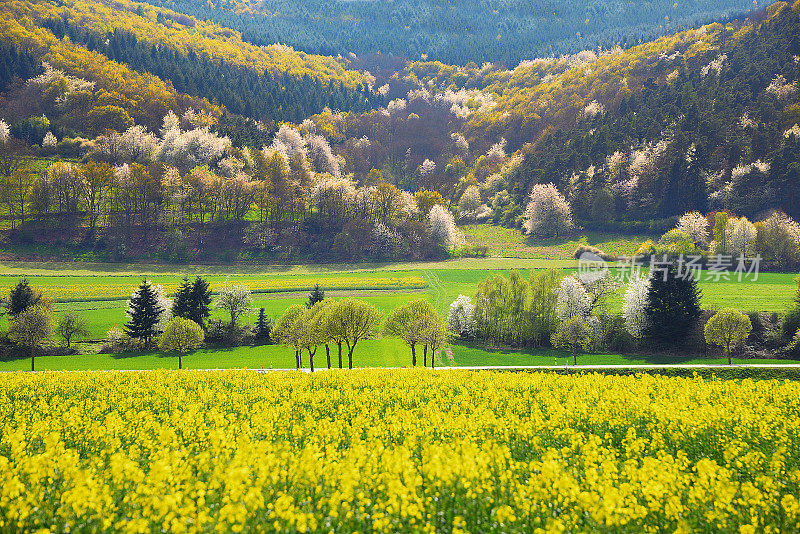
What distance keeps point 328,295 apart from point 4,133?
3926 inches

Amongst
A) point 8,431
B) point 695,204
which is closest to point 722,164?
point 695,204

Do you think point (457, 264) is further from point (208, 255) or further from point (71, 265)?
point (71, 265)

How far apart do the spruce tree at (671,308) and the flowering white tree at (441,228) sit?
58.9 metres

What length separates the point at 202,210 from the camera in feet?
319

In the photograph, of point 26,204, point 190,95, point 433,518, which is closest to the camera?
point 433,518

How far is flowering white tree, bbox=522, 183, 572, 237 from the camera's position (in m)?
112

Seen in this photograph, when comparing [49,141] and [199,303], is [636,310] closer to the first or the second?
[199,303]

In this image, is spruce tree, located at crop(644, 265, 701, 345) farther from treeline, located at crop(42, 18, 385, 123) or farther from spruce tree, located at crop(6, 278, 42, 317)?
treeline, located at crop(42, 18, 385, 123)

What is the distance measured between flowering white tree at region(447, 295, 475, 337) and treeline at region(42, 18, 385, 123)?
124112mm

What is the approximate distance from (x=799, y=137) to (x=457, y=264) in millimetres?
83063

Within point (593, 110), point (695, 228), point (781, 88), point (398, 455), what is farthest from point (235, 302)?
point (781, 88)

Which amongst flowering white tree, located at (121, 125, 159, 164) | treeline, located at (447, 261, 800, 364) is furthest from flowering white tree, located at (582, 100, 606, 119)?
flowering white tree, located at (121, 125, 159, 164)

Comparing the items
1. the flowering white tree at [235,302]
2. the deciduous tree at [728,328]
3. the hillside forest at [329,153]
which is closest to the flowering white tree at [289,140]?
the hillside forest at [329,153]

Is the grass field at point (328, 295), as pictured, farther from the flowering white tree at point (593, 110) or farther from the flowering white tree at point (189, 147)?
the flowering white tree at point (593, 110)
